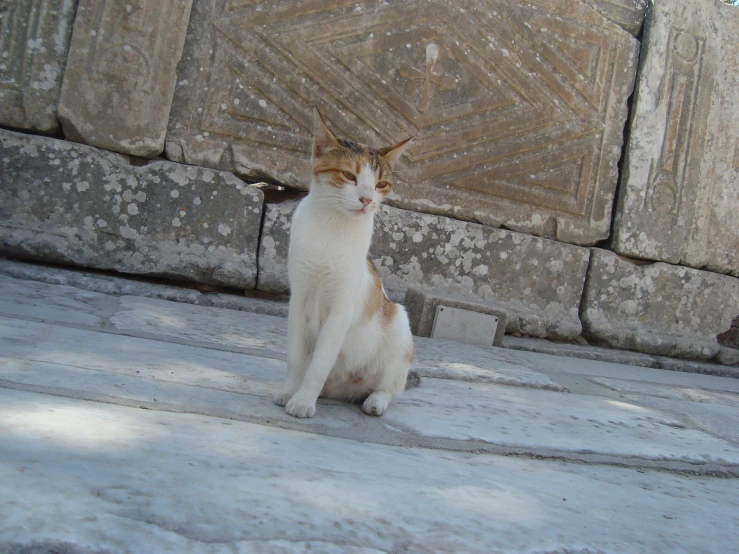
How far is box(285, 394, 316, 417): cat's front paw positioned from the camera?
1771mm

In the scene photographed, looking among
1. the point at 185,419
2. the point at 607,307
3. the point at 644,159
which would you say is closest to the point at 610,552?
the point at 185,419

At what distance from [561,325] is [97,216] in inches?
117

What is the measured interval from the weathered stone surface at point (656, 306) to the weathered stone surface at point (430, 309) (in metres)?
0.81

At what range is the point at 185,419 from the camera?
1.46 meters

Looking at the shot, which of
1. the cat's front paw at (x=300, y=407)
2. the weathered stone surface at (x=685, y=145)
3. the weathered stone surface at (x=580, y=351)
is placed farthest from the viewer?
the weathered stone surface at (x=685, y=145)

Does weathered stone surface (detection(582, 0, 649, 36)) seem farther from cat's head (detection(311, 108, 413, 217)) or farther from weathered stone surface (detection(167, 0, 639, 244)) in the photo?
cat's head (detection(311, 108, 413, 217))

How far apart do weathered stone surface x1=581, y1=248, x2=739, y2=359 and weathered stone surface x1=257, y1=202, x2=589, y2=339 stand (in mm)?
145

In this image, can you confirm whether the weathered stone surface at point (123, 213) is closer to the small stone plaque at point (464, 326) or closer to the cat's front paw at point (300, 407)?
the small stone plaque at point (464, 326)

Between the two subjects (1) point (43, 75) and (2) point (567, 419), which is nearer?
(2) point (567, 419)

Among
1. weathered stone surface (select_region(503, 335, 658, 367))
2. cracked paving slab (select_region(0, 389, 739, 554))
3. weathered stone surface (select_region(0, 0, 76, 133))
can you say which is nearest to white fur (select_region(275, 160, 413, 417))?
cracked paving slab (select_region(0, 389, 739, 554))

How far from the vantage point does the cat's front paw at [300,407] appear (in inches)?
A: 69.7

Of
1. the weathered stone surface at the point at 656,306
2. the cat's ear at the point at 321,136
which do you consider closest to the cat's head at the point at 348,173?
→ the cat's ear at the point at 321,136

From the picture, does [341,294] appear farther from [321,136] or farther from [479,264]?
[479,264]

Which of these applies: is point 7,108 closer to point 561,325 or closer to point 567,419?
point 567,419
